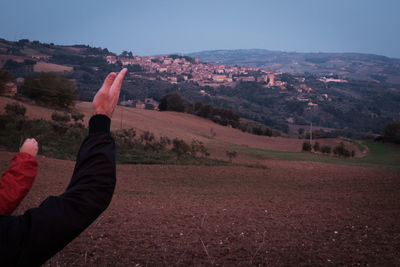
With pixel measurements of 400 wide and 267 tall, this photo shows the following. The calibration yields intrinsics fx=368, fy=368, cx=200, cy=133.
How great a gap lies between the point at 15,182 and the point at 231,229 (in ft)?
16.6

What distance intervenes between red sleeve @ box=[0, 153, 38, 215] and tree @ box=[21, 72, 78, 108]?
39293mm

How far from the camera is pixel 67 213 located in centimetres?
130

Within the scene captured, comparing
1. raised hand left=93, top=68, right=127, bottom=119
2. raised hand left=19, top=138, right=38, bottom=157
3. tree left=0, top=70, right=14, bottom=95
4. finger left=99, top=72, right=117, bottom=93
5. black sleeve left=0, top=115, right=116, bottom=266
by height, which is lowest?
tree left=0, top=70, right=14, bottom=95

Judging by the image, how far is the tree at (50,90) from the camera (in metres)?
38.2

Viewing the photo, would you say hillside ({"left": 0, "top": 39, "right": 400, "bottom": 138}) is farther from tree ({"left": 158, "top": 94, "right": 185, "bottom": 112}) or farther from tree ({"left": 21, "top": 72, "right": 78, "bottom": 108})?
tree ({"left": 21, "top": 72, "right": 78, "bottom": 108})

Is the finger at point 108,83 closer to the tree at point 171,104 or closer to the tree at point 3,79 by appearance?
the tree at point 3,79

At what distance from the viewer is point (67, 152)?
19.8 metres

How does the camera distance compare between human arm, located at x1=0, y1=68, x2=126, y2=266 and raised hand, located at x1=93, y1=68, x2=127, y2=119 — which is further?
raised hand, located at x1=93, y1=68, x2=127, y2=119

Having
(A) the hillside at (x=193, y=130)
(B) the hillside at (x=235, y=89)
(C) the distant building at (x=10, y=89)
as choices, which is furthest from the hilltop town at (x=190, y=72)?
(C) the distant building at (x=10, y=89)

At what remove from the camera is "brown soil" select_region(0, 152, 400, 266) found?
4434 mm

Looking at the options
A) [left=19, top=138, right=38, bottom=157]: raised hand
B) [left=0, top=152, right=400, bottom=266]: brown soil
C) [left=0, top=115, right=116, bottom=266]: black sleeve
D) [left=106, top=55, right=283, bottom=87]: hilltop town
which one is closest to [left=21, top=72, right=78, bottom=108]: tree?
[left=0, top=152, right=400, bottom=266]: brown soil

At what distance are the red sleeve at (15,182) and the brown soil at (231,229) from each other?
1947 mm

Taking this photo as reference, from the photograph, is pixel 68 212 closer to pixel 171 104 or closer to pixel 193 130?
pixel 193 130

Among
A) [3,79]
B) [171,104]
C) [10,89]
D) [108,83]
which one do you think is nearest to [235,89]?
[171,104]
